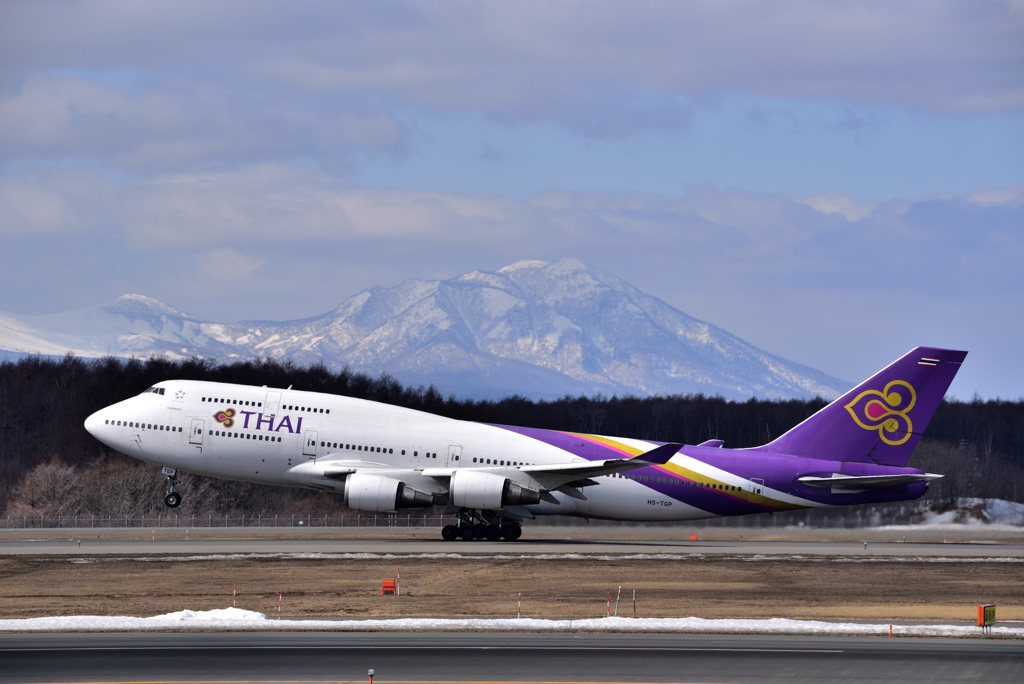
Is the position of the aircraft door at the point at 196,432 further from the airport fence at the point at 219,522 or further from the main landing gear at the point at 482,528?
the airport fence at the point at 219,522

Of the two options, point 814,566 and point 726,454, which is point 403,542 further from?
point 814,566

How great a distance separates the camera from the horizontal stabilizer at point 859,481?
149 feet

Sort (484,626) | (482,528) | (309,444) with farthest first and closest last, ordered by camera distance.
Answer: (482,528) → (309,444) → (484,626)

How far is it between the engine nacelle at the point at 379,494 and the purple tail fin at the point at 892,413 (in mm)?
16570

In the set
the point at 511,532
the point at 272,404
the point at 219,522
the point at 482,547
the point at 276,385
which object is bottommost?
the point at 219,522

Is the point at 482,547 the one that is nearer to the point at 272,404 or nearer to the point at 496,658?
the point at 272,404

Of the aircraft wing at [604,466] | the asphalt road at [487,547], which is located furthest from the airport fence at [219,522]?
the aircraft wing at [604,466]

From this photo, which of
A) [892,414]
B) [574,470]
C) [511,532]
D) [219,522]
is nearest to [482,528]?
[511,532]

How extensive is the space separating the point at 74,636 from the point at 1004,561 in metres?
32.1

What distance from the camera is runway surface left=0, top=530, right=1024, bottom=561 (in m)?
42.7

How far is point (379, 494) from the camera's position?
4481 cm

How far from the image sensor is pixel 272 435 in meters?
46.5

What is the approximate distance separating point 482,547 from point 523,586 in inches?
427

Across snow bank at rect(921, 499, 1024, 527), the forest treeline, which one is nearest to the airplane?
snow bank at rect(921, 499, 1024, 527)
